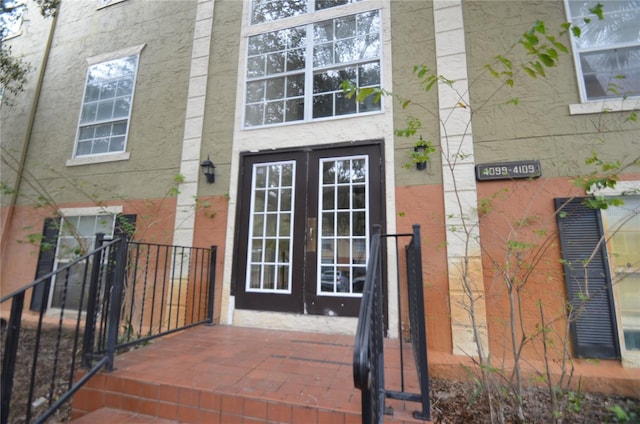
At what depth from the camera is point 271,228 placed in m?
4.15

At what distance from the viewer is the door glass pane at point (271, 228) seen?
4.00 meters

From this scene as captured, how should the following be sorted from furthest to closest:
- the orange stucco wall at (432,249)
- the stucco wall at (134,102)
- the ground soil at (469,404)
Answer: the stucco wall at (134,102) → the orange stucco wall at (432,249) → the ground soil at (469,404)

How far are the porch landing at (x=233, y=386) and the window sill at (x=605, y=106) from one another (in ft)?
10.2

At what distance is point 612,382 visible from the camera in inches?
107

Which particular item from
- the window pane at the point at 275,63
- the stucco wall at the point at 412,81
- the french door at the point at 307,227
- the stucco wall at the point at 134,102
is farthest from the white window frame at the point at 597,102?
the stucco wall at the point at 134,102

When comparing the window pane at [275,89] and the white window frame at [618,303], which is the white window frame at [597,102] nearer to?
the white window frame at [618,303]

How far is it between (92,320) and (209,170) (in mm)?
2348


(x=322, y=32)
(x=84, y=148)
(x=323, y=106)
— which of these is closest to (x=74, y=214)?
(x=84, y=148)

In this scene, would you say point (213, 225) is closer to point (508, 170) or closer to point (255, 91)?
point (255, 91)

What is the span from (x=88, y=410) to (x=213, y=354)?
95 centimetres

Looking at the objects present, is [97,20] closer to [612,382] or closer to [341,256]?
[341,256]

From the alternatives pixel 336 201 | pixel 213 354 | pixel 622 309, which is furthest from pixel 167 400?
pixel 622 309

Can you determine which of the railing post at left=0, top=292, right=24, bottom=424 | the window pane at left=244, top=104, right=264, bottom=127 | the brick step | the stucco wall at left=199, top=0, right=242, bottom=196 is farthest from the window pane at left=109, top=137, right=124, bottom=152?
the brick step

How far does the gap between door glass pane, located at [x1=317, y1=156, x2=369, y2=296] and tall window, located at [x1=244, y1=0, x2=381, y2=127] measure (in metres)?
0.83
